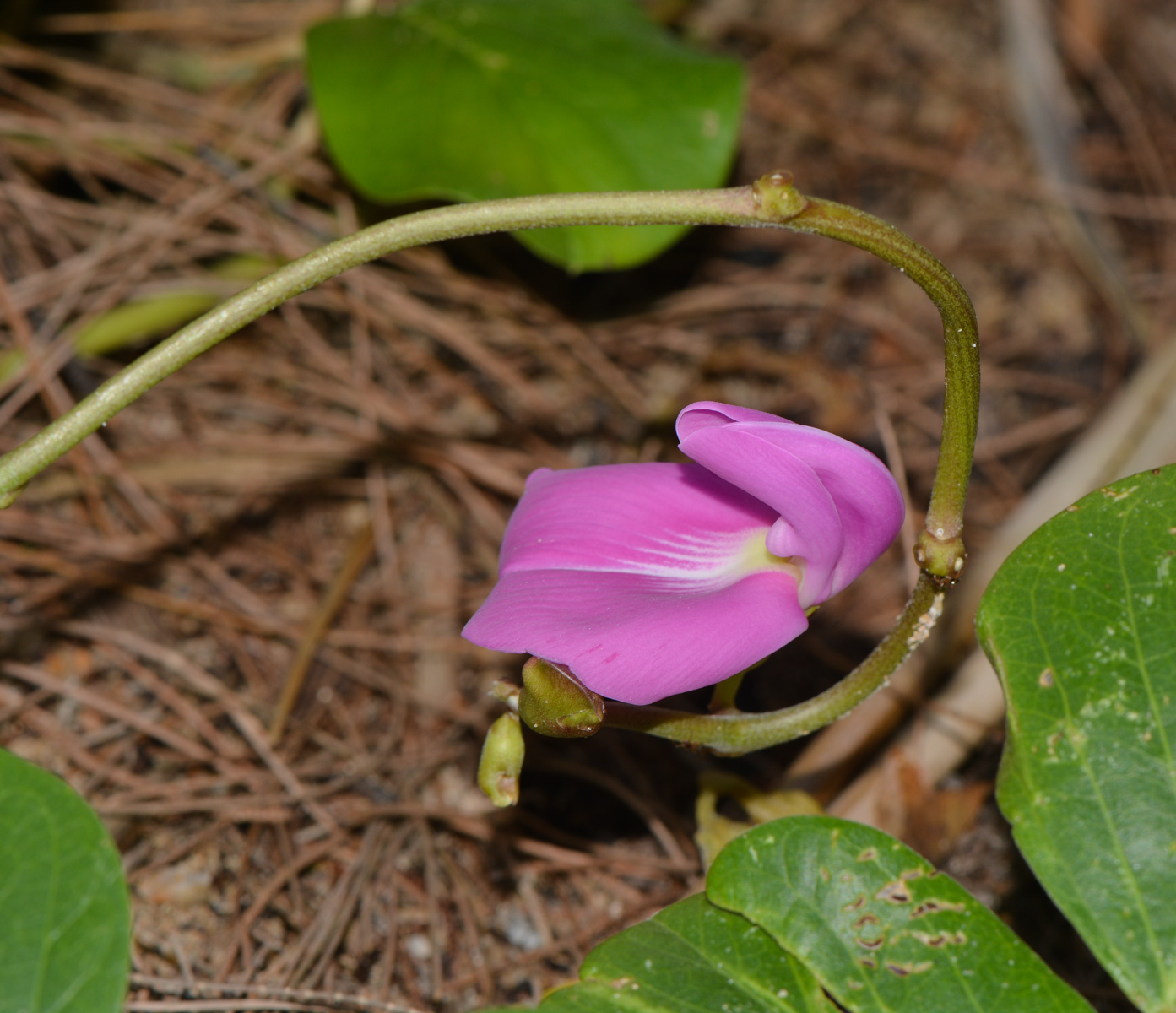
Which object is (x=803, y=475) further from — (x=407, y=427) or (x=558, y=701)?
(x=407, y=427)

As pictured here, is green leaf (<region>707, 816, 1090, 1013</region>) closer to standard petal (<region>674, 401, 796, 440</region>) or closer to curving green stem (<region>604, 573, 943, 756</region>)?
Result: curving green stem (<region>604, 573, 943, 756</region>)

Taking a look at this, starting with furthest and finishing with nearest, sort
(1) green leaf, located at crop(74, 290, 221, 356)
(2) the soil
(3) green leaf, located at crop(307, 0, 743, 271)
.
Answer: (1) green leaf, located at crop(74, 290, 221, 356), (3) green leaf, located at crop(307, 0, 743, 271), (2) the soil

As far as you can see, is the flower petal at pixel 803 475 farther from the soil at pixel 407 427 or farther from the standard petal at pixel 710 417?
the soil at pixel 407 427

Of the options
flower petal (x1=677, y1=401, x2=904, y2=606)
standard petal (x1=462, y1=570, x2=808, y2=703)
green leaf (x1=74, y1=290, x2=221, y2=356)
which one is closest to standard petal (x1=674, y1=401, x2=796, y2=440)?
flower petal (x1=677, y1=401, x2=904, y2=606)

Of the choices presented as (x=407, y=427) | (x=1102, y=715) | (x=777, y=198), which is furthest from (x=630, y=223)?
(x=407, y=427)

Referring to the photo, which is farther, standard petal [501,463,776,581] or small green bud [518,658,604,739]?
standard petal [501,463,776,581]

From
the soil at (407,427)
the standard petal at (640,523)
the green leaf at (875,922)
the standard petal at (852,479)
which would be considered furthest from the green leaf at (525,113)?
the green leaf at (875,922)

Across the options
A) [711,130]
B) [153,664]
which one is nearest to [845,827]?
[153,664]
